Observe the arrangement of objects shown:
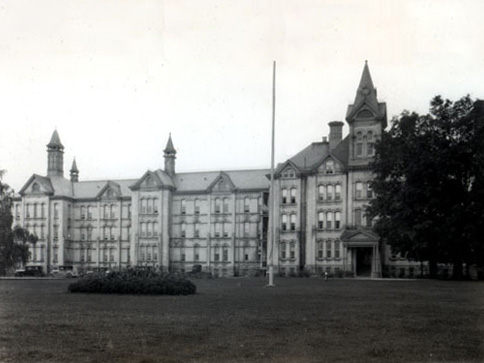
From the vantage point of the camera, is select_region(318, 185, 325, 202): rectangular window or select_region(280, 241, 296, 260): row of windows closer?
select_region(318, 185, 325, 202): rectangular window

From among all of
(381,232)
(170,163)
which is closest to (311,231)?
(381,232)

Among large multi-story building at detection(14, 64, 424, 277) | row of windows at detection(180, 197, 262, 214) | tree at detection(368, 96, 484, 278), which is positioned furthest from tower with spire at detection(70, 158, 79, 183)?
tree at detection(368, 96, 484, 278)

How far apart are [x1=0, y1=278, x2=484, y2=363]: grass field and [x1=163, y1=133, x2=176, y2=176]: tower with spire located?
6646 centimetres

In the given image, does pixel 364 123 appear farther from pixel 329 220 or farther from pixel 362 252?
pixel 362 252

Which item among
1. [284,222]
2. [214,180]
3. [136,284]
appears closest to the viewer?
[136,284]

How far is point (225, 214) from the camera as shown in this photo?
271 ft

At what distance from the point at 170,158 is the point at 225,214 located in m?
12.8

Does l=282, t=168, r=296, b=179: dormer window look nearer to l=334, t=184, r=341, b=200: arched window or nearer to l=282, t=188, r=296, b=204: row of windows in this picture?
l=282, t=188, r=296, b=204: row of windows

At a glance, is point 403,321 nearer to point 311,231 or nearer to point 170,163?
point 311,231

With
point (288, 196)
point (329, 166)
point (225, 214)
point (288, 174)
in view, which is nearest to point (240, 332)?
point (329, 166)

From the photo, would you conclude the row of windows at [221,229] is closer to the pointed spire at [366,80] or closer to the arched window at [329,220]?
the arched window at [329,220]

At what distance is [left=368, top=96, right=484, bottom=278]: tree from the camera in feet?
159

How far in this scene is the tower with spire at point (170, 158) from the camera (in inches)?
3499

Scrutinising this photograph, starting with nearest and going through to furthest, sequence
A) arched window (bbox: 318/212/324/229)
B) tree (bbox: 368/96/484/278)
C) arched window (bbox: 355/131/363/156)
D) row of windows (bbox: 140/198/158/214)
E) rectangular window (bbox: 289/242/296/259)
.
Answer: tree (bbox: 368/96/484/278) → arched window (bbox: 355/131/363/156) → arched window (bbox: 318/212/324/229) → rectangular window (bbox: 289/242/296/259) → row of windows (bbox: 140/198/158/214)
